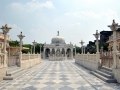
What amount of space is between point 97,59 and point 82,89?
6304 millimetres

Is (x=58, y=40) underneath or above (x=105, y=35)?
underneath

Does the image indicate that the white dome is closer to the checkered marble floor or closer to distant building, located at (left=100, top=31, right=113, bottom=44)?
distant building, located at (left=100, top=31, right=113, bottom=44)

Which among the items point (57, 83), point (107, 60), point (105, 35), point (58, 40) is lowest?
point (57, 83)

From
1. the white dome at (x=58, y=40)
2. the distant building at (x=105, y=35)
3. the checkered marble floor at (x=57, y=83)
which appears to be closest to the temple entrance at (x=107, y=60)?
the checkered marble floor at (x=57, y=83)

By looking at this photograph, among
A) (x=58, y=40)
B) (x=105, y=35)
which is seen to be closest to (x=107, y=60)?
(x=58, y=40)

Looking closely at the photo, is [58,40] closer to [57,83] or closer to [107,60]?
[107,60]

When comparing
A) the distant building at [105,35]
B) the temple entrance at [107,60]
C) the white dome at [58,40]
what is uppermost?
the distant building at [105,35]

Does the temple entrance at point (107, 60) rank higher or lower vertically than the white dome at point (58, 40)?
lower

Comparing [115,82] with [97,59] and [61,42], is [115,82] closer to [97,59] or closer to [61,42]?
[97,59]

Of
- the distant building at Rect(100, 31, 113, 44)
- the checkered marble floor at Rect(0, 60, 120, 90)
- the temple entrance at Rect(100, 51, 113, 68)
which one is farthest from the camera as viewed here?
the distant building at Rect(100, 31, 113, 44)

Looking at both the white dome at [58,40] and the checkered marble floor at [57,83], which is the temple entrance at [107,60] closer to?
the checkered marble floor at [57,83]

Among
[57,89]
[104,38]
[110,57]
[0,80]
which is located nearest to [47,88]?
[57,89]

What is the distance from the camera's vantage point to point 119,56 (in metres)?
9.10

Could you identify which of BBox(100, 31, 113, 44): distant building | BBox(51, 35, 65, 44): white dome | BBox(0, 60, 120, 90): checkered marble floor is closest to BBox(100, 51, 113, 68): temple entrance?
BBox(0, 60, 120, 90): checkered marble floor
